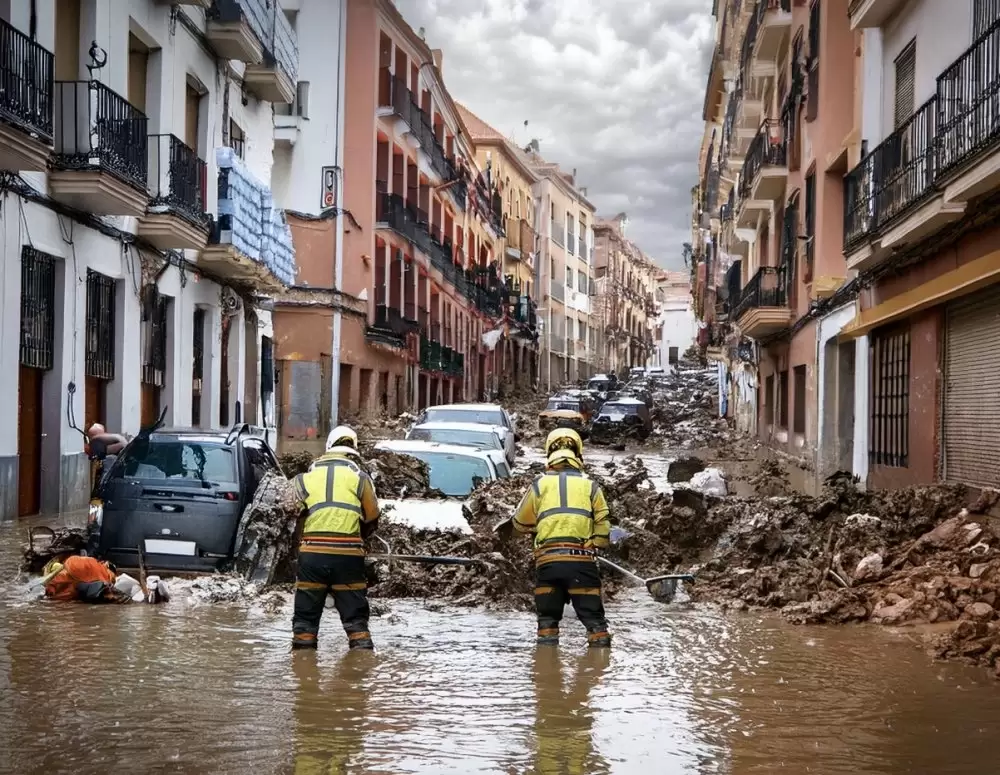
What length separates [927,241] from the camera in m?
14.5

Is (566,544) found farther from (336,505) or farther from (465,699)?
(465,699)

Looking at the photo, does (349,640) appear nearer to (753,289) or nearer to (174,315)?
(174,315)

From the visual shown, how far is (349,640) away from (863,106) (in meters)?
13.2

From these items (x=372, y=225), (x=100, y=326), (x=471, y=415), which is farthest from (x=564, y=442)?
(x=372, y=225)

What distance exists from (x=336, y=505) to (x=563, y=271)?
245 ft

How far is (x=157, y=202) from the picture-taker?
18.9 metres

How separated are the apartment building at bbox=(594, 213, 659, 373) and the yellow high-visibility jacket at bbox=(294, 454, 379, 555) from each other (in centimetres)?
8547

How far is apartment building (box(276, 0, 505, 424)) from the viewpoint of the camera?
34375 mm

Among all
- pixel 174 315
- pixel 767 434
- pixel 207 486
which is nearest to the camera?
pixel 207 486

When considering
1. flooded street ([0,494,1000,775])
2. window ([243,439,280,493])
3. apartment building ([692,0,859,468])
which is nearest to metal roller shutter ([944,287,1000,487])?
flooded street ([0,494,1000,775])

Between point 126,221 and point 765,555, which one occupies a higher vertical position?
point 126,221

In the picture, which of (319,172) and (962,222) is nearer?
(962,222)

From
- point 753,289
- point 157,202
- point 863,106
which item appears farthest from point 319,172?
point 863,106

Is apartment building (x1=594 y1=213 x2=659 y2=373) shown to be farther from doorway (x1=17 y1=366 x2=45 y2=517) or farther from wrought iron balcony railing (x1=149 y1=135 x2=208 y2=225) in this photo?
doorway (x1=17 y1=366 x2=45 y2=517)
